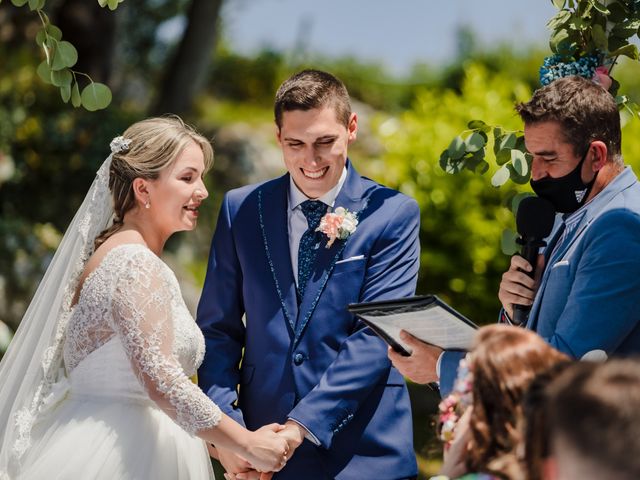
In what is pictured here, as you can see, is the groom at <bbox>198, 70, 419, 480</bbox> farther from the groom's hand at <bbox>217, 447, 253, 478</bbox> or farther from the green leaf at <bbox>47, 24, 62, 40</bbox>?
the green leaf at <bbox>47, 24, 62, 40</bbox>

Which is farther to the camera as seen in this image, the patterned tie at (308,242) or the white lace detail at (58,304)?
the patterned tie at (308,242)

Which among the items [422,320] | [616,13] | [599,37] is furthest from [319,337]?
[616,13]

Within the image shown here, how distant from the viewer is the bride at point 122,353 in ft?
10.8

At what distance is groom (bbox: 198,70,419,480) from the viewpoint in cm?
349

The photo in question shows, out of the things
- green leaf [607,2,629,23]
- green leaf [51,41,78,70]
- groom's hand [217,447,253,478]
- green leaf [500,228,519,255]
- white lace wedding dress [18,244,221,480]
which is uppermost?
green leaf [607,2,629,23]

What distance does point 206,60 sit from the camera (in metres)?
12.3

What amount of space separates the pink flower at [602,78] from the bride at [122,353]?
156 cm

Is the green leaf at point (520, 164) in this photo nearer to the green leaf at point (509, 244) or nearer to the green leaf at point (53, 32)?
the green leaf at point (509, 244)

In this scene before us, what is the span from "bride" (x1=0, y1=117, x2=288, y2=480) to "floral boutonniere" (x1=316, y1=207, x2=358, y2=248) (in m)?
0.50

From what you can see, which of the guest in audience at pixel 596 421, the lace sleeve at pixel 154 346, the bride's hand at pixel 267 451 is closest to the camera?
the guest in audience at pixel 596 421

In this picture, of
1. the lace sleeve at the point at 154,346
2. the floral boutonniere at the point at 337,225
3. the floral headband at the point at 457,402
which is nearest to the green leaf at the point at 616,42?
the floral boutonniere at the point at 337,225

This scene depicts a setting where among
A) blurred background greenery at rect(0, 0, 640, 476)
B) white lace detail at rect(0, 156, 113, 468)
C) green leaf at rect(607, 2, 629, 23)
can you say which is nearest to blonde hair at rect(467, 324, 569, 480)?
white lace detail at rect(0, 156, 113, 468)

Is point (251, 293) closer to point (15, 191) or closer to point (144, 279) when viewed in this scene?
point (144, 279)

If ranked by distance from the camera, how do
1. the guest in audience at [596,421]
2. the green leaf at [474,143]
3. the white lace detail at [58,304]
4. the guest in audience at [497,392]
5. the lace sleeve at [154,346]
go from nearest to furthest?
the guest in audience at [596,421], the guest in audience at [497,392], the lace sleeve at [154,346], the white lace detail at [58,304], the green leaf at [474,143]
